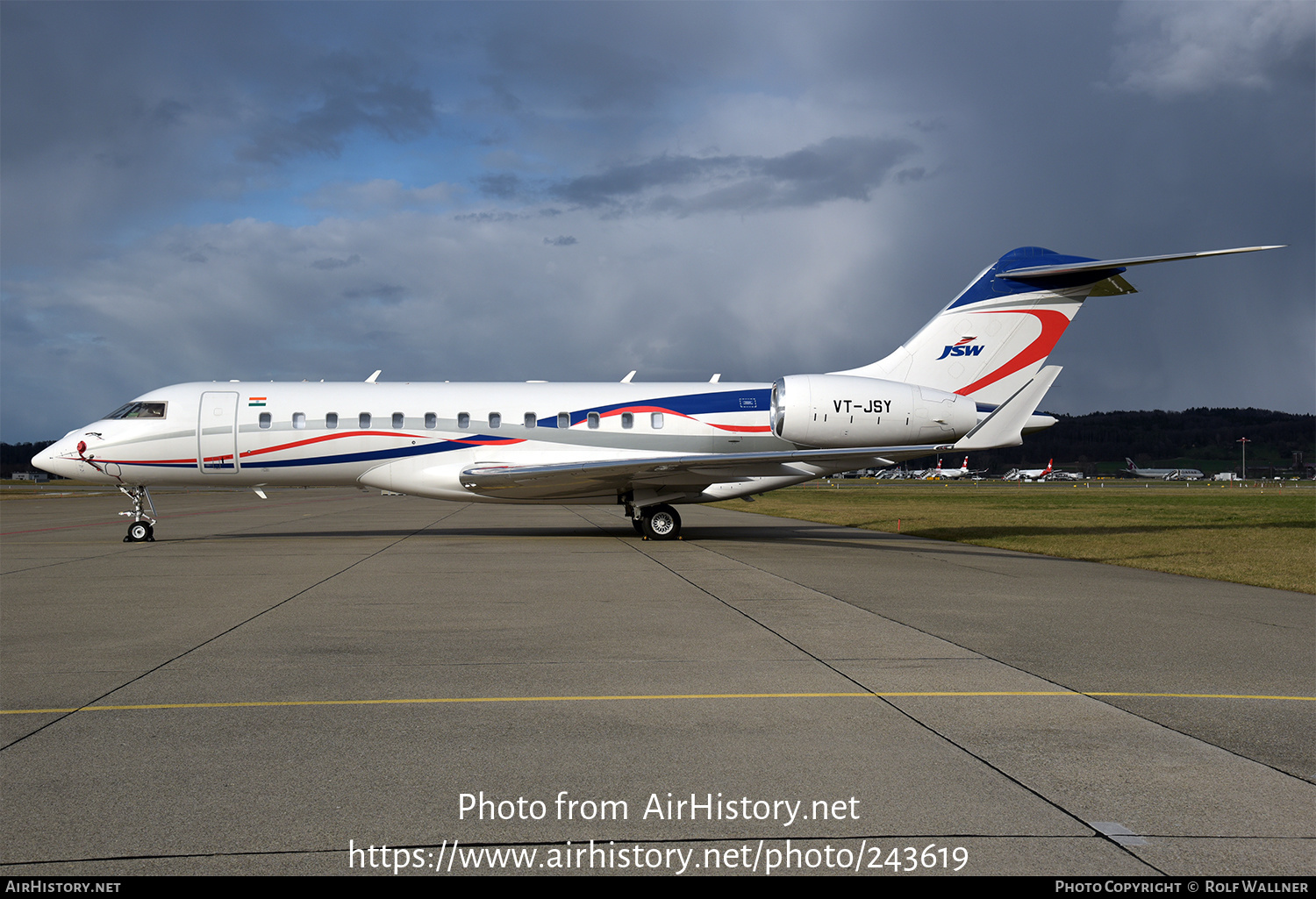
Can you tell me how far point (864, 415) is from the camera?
1939 cm

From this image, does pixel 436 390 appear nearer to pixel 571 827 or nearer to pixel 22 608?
pixel 22 608

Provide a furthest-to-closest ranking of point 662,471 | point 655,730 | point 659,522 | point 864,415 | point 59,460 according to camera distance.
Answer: point 659,522
point 59,460
point 662,471
point 864,415
point 655,730

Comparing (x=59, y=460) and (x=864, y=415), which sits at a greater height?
(x=864, y=415)

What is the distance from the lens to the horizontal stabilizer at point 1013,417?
1844cm

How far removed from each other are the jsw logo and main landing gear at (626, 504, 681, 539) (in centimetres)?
693

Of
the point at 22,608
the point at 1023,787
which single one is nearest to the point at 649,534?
the point at 22,608

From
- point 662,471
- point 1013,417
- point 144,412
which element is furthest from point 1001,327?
point 144,412

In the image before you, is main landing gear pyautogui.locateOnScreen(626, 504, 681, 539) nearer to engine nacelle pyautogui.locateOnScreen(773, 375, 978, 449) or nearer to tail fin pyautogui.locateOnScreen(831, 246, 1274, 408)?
engine nacelle pyautogui.locateOnScreen(773, 375, 978, 449)

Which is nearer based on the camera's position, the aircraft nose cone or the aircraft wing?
the aircraft wing

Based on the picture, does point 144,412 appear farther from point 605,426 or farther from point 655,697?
point 655,697

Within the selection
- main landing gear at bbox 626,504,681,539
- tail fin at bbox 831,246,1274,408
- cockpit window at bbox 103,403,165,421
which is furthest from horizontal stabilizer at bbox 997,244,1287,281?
cockpit window at bbox 103,403,165,421

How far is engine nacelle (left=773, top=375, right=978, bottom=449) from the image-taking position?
763 inches

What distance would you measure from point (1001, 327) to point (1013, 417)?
107 inches

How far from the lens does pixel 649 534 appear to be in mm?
21109
